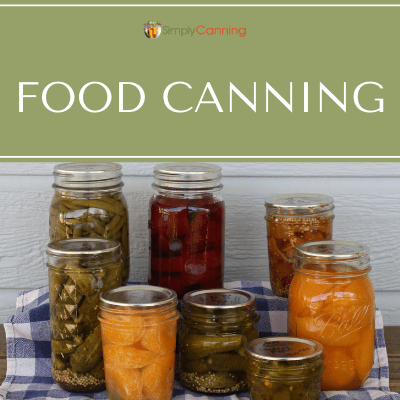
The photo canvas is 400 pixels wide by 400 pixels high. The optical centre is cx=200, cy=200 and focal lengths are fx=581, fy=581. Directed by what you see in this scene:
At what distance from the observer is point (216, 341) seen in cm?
102

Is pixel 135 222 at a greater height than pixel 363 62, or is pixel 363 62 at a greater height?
pixel 363 62

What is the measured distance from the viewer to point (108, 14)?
4.46 ft

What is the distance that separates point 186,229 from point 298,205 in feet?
0.77

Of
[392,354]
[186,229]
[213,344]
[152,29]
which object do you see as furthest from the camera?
A: [152,29]

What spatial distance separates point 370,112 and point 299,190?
25cm

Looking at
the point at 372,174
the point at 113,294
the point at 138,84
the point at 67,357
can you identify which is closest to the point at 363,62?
the point at 372,174

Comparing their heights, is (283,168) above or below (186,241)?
Answer: above

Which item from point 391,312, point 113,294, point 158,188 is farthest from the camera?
point 391,312

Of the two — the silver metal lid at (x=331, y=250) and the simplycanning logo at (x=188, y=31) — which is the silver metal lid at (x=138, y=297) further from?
the simplycanning logo at (x=188, y=31)

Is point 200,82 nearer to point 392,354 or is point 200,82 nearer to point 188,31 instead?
point 188,31

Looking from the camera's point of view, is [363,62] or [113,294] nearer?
[113,294]

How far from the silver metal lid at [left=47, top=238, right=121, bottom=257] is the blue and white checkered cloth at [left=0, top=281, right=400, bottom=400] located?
0.76 ft

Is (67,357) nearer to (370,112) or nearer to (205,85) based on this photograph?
(205,85)

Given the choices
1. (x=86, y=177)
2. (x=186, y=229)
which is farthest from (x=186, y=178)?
(x=86, y=177)
